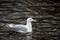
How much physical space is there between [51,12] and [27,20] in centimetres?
57

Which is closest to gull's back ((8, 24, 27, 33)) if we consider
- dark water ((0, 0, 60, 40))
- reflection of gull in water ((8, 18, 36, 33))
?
reflection of gull in water ((8, 18, 36, 33))

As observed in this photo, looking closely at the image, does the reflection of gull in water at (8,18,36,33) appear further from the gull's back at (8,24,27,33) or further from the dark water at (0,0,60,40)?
the dark water at (0,0,60,40)

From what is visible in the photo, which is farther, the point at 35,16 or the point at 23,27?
the point at 35,16

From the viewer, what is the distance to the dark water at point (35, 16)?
2.90 meters

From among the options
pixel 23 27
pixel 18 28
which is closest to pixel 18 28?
pixel 18 28

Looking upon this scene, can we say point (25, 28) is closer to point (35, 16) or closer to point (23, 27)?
point (23, 27)

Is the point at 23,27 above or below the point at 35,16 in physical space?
below

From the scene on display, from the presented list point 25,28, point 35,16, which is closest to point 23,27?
point 25,28

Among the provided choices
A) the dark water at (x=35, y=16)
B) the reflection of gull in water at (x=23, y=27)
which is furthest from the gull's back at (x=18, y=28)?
the dark water at (x=35, y=16)

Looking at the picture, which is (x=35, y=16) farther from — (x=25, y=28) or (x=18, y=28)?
(x=18, y=28)

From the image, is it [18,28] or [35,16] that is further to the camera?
[35,16]

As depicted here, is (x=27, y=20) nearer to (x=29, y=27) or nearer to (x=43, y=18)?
(x=29, y=27)

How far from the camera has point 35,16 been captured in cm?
298

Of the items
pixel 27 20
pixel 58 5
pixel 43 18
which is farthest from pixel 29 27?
pixel 58 5
